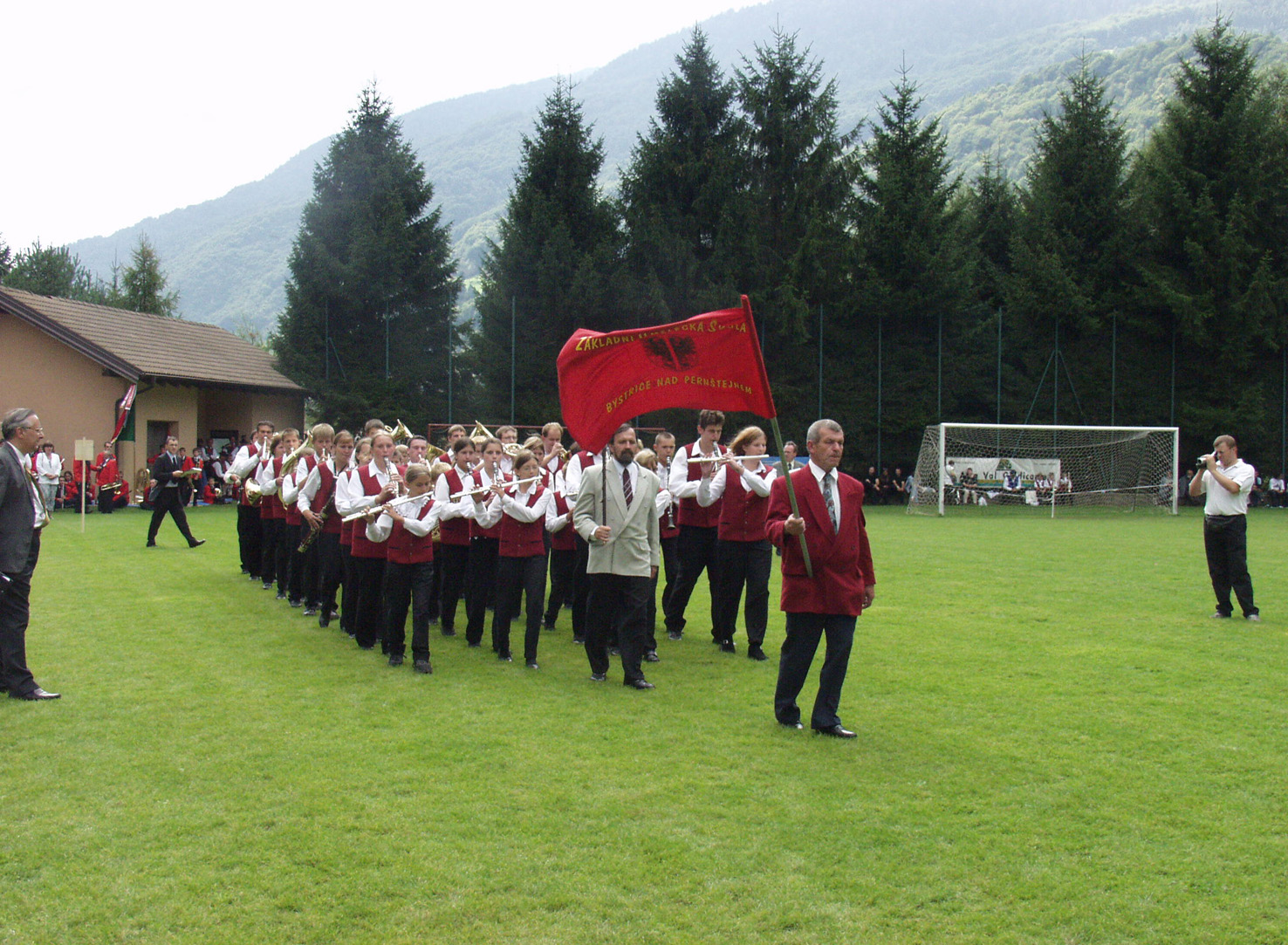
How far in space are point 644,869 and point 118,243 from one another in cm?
20183

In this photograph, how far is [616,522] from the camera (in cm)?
779

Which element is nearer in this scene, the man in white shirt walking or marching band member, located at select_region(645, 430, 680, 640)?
marching band member, located at select_region(645, 430, 680, 640)

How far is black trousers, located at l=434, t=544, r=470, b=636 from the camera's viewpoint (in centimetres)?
997

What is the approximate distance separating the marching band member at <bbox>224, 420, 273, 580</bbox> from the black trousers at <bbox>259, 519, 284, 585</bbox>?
434 millimetres

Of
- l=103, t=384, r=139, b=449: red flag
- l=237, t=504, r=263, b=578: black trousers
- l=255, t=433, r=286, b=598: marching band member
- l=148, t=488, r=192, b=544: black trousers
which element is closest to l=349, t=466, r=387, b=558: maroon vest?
l=255, t=433, r=286, b=598: marching band member

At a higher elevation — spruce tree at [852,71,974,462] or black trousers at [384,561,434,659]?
spruce tree at [852,71,974,462]

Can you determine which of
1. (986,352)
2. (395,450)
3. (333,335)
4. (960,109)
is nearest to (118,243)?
(960,109)

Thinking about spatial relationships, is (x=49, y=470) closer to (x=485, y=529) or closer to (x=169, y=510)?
(x=169, y=510)

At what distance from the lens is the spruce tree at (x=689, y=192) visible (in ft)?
109

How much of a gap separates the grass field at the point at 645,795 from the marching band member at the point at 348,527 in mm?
381

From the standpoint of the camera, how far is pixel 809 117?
34312 millimetres

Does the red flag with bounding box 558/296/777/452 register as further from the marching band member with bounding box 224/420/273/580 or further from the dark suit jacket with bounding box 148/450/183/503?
the dark suit jacket with bounding box 148/450/183/503

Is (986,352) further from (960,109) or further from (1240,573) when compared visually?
(960,109)

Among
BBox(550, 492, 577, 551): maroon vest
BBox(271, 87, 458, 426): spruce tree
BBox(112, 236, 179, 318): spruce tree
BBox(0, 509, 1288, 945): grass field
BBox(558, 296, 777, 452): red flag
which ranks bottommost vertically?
BBox(0, 509, 1288, 945): grass field
